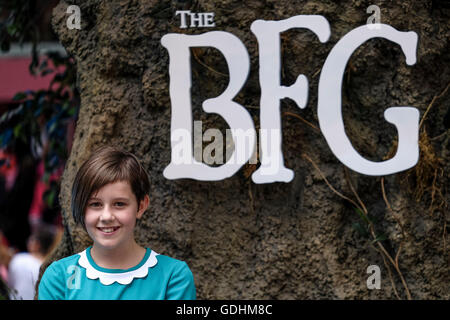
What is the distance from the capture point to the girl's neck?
78.5 inches

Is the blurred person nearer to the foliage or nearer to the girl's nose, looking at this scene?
the foliage

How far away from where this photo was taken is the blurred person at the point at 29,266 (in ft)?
13.7

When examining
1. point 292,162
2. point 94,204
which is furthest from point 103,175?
point 292,162

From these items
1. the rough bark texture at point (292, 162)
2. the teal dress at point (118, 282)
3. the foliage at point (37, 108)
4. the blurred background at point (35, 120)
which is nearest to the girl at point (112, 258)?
the teal dress at point (118, 282)

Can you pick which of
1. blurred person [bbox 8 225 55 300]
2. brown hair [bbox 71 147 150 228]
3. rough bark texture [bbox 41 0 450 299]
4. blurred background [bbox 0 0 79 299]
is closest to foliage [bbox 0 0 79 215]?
blurred background [bbox 0 0 79 299]

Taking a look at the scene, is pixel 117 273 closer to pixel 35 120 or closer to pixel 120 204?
pixel 120 204

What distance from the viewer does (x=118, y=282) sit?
1.96 metres

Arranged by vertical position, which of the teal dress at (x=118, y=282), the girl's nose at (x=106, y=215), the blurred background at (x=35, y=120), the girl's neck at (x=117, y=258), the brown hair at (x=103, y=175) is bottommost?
the teal dress at (x=118, y=282)

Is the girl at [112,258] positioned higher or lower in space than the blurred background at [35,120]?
lower

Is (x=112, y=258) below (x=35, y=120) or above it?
below

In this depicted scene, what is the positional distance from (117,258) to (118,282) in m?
0.08

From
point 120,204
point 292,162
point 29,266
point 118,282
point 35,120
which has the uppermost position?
point 35,120

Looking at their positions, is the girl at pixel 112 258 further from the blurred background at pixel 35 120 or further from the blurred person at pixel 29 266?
the blurred person at pixel 29 266
